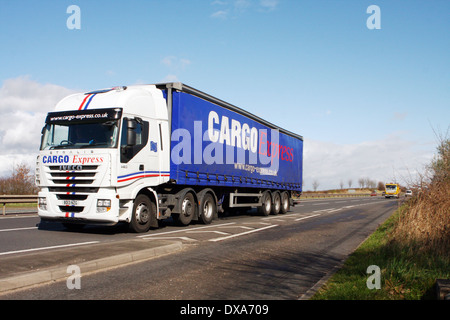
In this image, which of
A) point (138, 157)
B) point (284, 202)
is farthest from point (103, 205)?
point (284, 202)

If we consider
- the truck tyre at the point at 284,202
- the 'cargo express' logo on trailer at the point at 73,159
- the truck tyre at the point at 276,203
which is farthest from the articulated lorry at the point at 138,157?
the truck tyre at the point at 284,202

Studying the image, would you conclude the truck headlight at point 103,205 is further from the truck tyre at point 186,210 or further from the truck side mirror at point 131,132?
the truck tyre at point 186,210

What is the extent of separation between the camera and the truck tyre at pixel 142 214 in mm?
11172

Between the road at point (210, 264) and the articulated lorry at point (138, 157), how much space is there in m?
0.80

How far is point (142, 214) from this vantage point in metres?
11.4

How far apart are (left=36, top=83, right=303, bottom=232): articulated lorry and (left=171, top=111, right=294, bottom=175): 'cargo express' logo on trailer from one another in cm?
4

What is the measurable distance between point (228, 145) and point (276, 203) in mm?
6464

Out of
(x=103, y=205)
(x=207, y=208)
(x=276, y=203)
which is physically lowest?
(x=276, y=203)

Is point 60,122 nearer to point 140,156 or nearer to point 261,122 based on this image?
point 140,156

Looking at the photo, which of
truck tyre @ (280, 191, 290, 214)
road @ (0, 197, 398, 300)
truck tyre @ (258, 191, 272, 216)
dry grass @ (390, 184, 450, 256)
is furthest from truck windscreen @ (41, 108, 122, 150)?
truck tyre @ (280, 191, 290, 214)

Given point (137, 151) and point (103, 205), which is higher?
point (137, 151)

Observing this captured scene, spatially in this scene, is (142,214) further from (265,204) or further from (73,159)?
(265,204)
